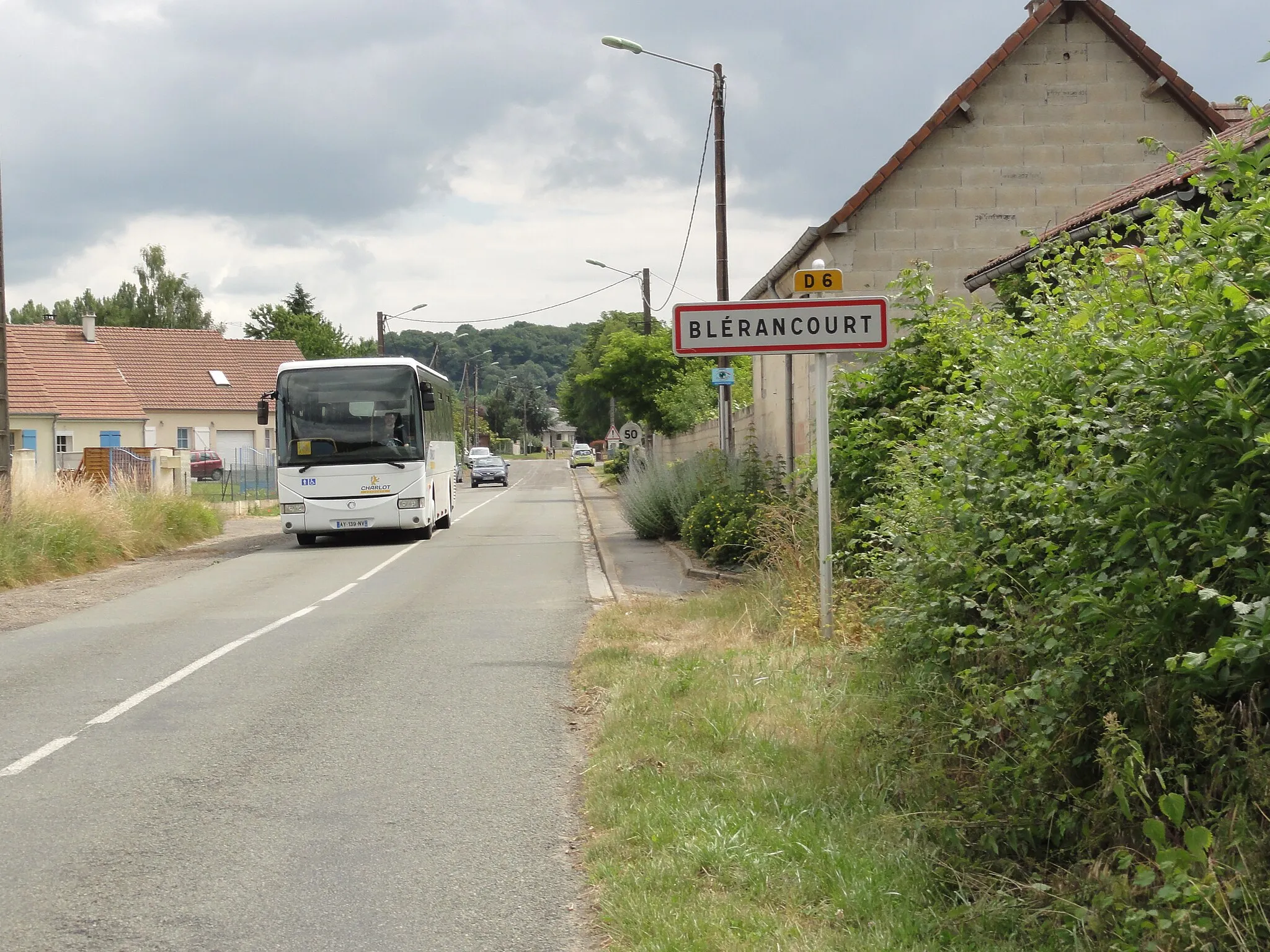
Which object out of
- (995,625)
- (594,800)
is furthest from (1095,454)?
(594,800)

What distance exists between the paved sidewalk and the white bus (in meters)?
3.86

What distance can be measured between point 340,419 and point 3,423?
18.7ft

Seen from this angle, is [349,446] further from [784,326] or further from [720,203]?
[784,326]

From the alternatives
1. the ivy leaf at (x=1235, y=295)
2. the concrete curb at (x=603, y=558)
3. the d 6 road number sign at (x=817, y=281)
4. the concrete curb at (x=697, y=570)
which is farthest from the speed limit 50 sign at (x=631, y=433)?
the ivy leaf at (x=1235, y=295)

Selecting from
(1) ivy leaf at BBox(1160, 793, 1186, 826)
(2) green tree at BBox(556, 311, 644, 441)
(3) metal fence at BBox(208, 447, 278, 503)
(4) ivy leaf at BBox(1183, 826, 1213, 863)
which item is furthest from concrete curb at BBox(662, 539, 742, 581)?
(2) green tree at BBox(556, 311, 644, 441)

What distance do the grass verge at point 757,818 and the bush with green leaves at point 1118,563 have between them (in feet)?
1.25

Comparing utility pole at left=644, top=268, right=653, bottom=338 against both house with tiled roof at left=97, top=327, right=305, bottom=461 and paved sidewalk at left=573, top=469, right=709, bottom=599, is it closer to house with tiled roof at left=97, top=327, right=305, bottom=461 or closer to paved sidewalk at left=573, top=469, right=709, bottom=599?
paved sidewalk at left=573, top=469, right=709, bottom=599

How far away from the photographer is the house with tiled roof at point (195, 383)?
6806 centimetres

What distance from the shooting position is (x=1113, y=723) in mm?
3805

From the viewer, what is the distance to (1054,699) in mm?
4176

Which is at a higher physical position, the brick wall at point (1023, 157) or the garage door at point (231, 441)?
the brick wall at point (1023, 157)

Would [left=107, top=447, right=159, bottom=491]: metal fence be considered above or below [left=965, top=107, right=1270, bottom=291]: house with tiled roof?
below

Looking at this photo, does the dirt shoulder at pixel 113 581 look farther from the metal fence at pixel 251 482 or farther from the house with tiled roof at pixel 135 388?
the house with tiled roof at pixel 135 388

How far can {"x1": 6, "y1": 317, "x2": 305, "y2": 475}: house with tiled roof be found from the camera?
48.6 metres
